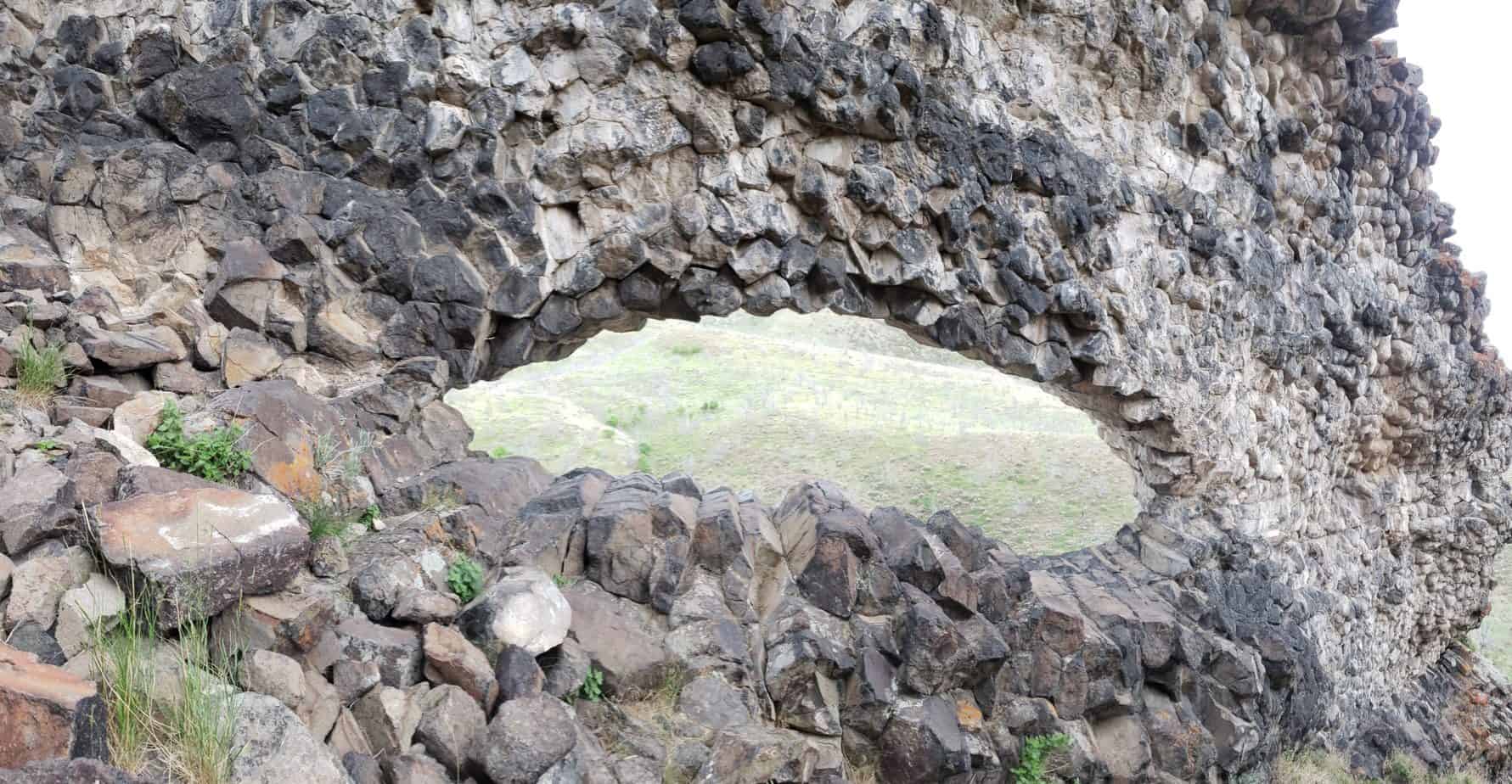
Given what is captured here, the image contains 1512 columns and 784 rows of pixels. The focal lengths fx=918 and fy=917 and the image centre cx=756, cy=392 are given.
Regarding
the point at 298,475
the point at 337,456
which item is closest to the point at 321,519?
the point at 298,475

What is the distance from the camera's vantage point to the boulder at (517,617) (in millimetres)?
3889

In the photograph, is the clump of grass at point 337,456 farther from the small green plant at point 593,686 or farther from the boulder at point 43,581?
the small green plant at point 593,686

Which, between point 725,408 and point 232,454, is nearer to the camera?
point 232,454

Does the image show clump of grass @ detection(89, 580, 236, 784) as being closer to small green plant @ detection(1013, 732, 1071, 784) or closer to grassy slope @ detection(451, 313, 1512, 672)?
small green plant @ detection(1013, 732, 1071, 784)

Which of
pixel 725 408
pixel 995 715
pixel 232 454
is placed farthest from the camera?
pixel 725 408

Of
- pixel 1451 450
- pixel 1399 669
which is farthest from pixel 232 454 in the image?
pixel 1451 450

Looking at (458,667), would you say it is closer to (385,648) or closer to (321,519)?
(385,648)

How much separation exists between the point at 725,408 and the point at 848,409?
279 cm

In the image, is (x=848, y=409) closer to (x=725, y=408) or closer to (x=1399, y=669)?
(x=725, y=408)

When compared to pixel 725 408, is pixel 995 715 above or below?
above

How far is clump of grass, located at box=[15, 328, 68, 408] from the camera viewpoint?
3723 mm

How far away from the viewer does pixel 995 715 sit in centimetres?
554

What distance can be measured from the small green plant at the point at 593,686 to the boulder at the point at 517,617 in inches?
8.4

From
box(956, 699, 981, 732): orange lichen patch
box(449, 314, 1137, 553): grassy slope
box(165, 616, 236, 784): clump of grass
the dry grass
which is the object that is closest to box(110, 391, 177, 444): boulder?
box(165, 616, 236, 784): clump of grass
